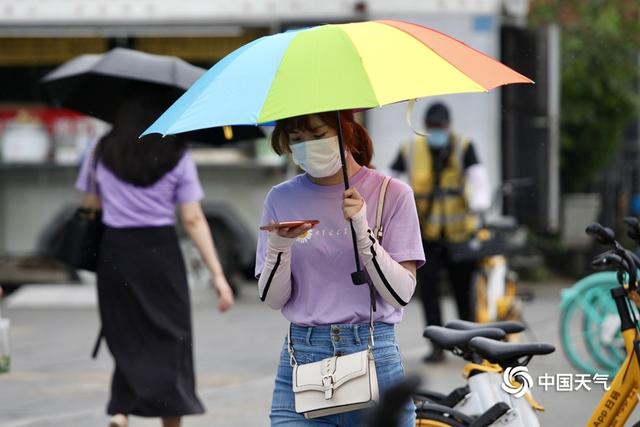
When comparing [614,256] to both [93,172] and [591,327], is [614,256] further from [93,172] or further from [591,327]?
[591,327]

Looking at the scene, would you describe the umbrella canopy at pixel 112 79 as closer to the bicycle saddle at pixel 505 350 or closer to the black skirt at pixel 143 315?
the black skirt at pixel 143 315

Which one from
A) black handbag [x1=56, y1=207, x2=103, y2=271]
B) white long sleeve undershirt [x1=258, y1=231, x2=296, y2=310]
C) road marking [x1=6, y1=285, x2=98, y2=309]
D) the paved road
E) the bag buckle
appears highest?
white long sleeve undershirt [x1=258, y1=231, x2=296, y2=310]

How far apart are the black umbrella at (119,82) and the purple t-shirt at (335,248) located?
6.79ft

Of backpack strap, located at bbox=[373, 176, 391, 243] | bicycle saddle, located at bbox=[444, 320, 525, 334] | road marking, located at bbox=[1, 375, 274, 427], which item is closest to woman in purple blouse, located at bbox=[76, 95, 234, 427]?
road marking, located at bbox=[1, 375, 274, 427]

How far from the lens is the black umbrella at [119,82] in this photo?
6.21 m

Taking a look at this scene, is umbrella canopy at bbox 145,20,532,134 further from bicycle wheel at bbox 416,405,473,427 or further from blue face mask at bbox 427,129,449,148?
blue face mask at bbox 427,129,449,148

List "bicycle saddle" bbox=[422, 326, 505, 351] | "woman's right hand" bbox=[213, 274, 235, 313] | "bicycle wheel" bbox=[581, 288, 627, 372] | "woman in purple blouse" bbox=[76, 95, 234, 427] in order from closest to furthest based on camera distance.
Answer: "bicycle saddle" bbox=[422, 326, 505, 351] < "woman in purple blouse" bbox=[76, 95, 234, 427] < "woman's right hand" bbox=[213, 274, 235, 313] < "bicycle wheel" bbox=[581, 288, 627, 372]

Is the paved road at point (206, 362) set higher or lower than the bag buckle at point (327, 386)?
lower

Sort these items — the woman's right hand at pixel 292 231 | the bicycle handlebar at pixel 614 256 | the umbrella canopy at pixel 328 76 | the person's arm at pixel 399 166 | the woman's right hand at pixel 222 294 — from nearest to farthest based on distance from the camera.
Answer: the umbrella canopy at pixel 328 76 < the woman's right hand at pixel 292 231 < the bicycle handlebar at pixel 614 256 < the woman's right hand at pixel 222 294 < the person's arm at pixel 399 166

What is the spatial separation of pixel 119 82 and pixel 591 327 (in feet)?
11.1

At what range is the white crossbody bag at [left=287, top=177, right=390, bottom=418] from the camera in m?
3.73

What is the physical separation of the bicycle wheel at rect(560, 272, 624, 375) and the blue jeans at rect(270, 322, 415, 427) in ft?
13.8

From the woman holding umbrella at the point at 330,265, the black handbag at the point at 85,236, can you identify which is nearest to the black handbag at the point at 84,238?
the black handbag at the point at 85,236

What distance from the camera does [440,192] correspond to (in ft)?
30.4
